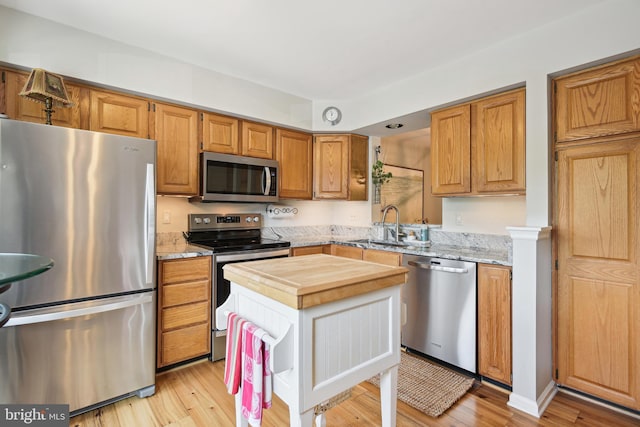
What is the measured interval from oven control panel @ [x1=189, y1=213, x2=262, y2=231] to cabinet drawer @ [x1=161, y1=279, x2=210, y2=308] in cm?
69

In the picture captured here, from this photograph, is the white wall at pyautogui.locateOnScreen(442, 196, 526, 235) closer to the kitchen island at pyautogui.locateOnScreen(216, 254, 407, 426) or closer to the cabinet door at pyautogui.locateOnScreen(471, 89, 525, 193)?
the cabinet door at pyautogui.locateOnScreen(471, 89, 525, 193)

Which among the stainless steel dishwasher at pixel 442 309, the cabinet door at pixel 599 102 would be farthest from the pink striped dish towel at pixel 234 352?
the cabinet door at pixel 599 102

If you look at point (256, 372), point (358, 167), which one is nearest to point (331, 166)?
point (358, 167)

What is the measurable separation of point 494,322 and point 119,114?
318 cm

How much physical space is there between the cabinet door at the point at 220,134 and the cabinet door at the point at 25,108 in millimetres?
959

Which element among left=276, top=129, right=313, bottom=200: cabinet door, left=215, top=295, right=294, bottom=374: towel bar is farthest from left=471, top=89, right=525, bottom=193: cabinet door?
left=215, top=295, right=294, bottom=374: towel bar

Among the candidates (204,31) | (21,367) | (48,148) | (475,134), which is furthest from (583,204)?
(21,367)

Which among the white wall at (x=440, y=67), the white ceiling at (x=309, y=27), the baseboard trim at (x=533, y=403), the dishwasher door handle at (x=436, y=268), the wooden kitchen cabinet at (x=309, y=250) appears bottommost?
the baseboard trim at (x=533, y=403)

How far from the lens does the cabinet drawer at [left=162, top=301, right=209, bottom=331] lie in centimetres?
239

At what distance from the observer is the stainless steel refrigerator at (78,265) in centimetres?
171

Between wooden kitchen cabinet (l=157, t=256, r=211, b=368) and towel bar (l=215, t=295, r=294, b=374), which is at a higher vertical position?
towel bar (l=215, t=295, r=294, b=374)

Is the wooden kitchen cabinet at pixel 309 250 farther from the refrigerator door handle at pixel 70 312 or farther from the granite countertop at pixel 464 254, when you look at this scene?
the refrigerator door handle at pixel 70 312

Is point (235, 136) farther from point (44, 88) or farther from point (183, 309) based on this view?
point (183, 309)

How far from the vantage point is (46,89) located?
1.91m
